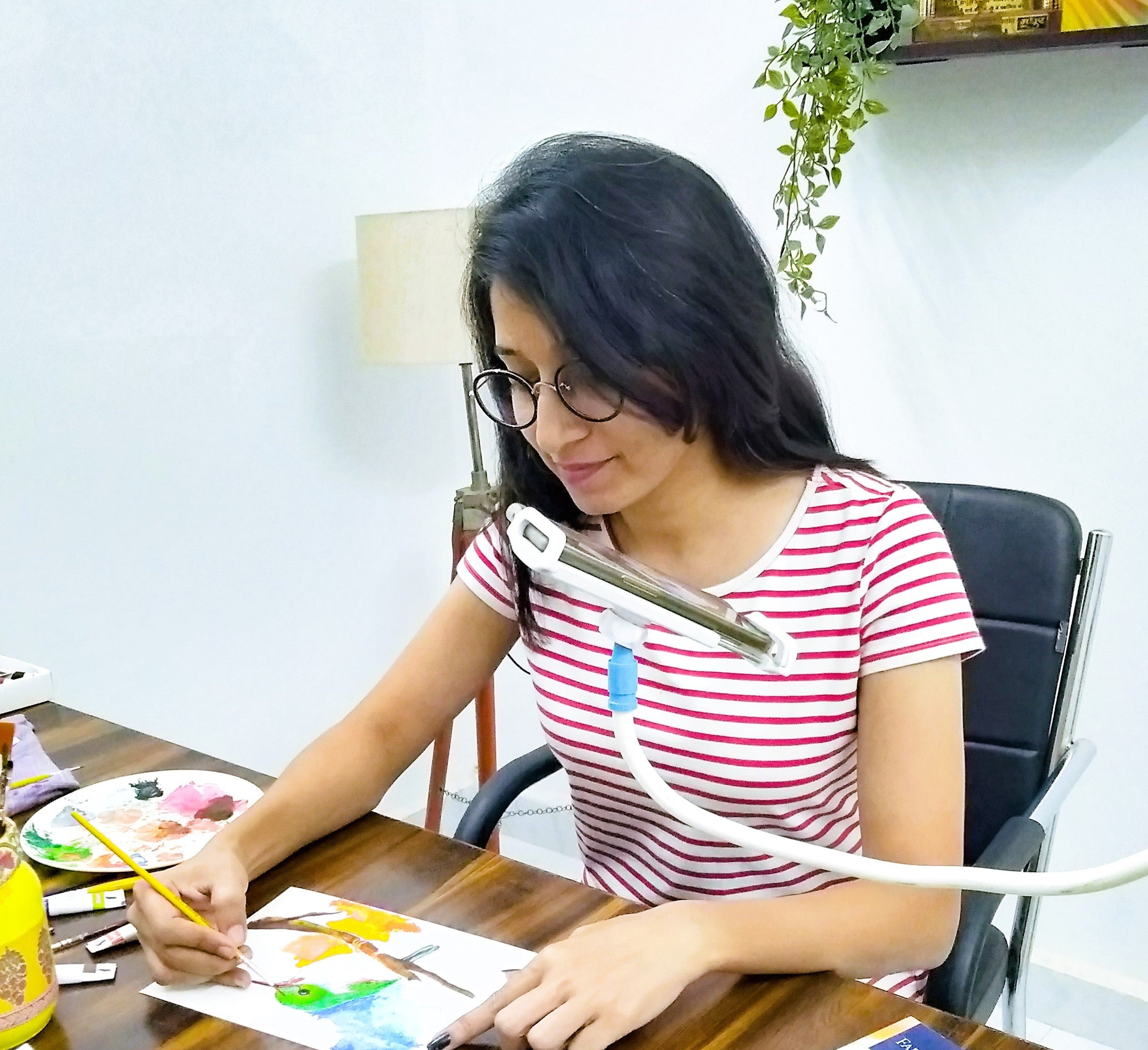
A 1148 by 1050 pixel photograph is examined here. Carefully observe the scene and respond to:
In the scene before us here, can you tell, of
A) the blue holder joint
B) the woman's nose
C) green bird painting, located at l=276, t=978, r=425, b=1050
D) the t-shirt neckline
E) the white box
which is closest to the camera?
the blue holder joint

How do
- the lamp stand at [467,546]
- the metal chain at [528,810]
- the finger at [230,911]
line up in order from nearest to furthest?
the finger at [230,911]
the lamp stand at [467,546]
the metal chain at [528,810]

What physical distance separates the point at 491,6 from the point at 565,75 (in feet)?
0.77

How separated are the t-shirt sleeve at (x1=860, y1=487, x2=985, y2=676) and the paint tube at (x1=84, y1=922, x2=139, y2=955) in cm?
64

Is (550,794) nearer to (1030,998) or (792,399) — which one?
(1030,998)

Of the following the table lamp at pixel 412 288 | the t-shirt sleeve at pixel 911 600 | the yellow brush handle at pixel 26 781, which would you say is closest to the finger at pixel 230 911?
the yellow brush handle at pixel 26 781

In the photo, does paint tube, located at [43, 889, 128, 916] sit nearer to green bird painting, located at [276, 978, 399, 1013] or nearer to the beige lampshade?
green bird painting, located at [276, 978, 399, 1013]

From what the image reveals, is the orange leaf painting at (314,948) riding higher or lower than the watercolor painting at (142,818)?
lower

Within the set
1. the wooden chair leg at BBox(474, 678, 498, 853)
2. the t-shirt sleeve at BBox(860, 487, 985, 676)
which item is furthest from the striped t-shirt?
the wooden chair leg at BBox(474, 678, 498, 853)

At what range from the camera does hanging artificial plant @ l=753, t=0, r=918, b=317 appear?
1668 mm

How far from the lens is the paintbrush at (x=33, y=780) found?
3.69 ft

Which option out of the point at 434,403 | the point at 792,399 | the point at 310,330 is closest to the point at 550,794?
the point at 434,403

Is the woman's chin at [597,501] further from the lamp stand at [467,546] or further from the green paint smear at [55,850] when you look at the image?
the lamp stand at [467,546]

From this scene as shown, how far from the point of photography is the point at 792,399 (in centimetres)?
114

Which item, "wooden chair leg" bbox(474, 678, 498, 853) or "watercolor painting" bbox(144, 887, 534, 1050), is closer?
"watercolor painting" bbox(144, 887, 534, 1050)
